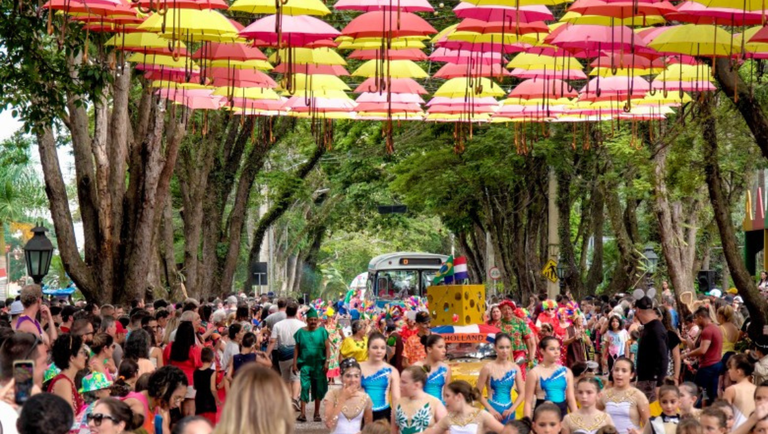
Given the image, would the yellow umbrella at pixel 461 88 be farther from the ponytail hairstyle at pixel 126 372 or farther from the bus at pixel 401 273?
the bus at pixel 401 273

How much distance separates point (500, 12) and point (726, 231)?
5.47m

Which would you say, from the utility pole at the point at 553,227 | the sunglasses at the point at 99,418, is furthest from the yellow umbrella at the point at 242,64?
the utility pole at the point at 553,227

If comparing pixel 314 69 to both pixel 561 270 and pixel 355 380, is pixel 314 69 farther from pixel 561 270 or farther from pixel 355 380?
pixel 561 270

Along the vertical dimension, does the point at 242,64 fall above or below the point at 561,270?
above

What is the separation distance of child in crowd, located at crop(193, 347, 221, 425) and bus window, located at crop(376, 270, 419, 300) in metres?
27.4

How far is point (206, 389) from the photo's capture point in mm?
13031

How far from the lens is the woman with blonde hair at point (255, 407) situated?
5.36m

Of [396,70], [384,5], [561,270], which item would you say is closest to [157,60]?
[396,70]

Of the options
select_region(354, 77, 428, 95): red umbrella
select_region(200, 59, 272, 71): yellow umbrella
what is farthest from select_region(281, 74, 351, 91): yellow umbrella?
select_region(200, 59, 272, 71): yellow umbrella

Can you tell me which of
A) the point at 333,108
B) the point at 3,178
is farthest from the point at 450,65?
the point at 3,178

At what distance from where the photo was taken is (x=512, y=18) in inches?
587

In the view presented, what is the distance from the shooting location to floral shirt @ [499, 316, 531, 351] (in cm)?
1700

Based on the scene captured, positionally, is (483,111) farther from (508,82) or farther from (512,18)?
(508,82)

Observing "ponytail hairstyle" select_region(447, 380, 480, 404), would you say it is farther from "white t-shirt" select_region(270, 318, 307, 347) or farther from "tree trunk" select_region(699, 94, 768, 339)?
"white t-shirt" select_region(270, 318, 307, 347)
